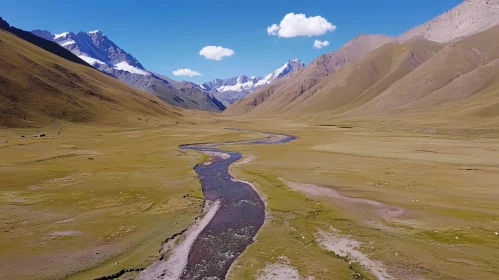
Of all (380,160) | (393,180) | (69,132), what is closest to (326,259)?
(393,180)

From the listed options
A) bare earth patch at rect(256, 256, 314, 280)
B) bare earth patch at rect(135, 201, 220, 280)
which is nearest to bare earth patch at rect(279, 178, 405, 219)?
bare earth patch at rect(256, 256, 314, 280)

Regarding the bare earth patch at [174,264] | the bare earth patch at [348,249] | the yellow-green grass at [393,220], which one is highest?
the yellow-green grass at [393,220]

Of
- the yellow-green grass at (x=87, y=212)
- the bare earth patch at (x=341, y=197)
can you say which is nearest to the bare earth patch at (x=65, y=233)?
the yellow-green grass at (x=87, y=212)

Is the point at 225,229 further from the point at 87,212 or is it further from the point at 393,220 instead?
the point at 393,220

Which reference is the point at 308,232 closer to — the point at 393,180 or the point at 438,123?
the point at 393,180

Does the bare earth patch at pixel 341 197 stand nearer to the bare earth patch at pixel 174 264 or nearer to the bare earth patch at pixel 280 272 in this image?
the bare earth patch at pixel 280 272

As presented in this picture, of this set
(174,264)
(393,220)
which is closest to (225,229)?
(174,264)
